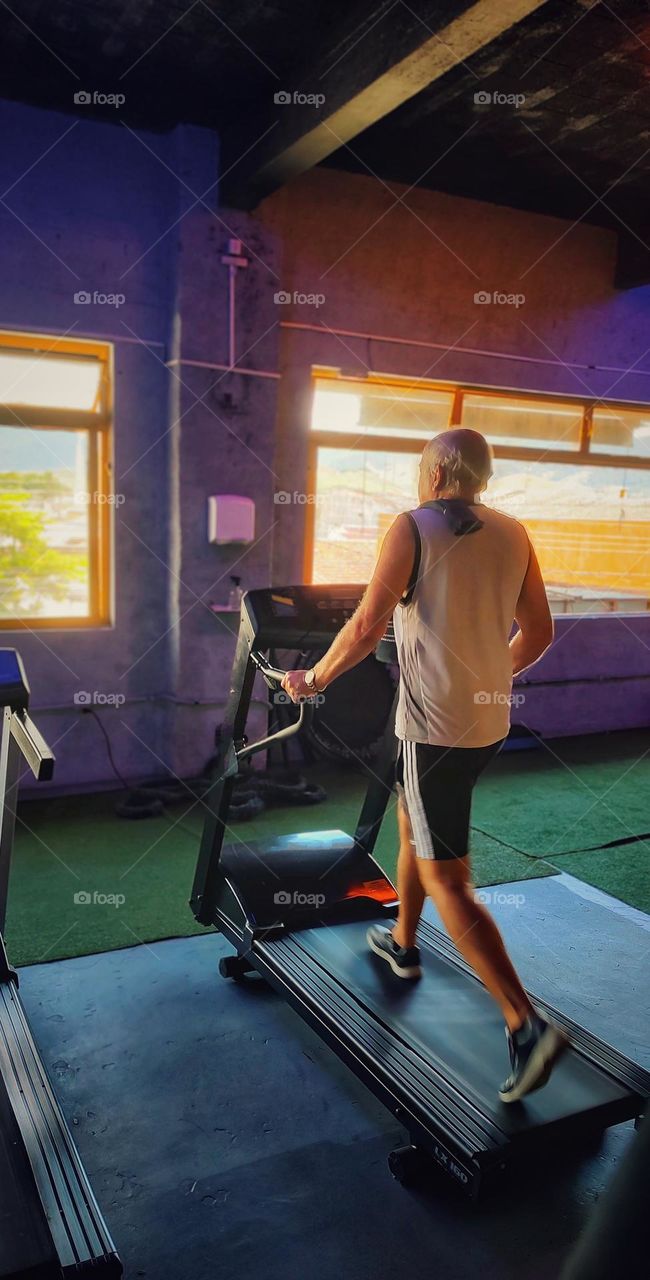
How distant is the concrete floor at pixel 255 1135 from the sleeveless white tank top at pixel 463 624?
1.07 metres

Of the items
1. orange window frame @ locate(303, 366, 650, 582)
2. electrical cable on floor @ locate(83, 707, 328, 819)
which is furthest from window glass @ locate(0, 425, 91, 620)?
orange window frame @ locate(303, 366, 650, 582)

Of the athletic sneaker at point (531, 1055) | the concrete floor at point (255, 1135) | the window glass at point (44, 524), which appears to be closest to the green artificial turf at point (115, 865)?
the concrete floor at point (255, 1135)

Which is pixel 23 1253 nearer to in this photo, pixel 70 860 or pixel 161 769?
pixel 70 860

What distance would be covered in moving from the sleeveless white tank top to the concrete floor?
3.50 ft

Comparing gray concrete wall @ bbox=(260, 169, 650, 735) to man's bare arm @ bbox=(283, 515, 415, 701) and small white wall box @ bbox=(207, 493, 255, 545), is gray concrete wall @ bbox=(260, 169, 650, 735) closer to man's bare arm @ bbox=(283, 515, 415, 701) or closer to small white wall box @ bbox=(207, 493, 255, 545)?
small white wall box @ bbox=(207, 493, 255, 545)

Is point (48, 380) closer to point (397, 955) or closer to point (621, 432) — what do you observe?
point (397, 955)

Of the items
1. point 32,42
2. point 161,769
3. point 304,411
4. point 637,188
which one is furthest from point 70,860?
point 637,188

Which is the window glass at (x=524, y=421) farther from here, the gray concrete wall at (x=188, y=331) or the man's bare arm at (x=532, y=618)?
the man's bare arm at (x=532, y=618)

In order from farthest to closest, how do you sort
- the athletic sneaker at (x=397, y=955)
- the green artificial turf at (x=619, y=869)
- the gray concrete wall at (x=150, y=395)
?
the gray concrete wall at (x=150, y=395)
the green artificial turf at (x=619, y=869)
the athletic sneaker at (x=397, y=955)

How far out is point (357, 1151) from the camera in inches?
87.0

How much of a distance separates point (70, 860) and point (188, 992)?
4.26 ft

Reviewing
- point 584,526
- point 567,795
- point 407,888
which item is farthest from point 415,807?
point 584,526

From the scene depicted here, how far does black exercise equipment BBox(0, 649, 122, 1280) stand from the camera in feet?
5.17

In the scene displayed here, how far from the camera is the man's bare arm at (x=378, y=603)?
2.19 m
